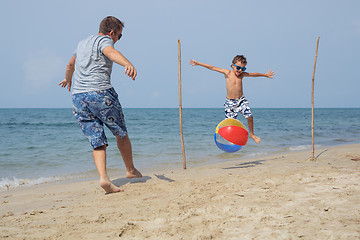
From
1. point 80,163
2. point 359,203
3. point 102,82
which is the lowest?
point 80,163

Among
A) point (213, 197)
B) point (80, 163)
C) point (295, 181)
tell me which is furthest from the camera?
point (80, 163)

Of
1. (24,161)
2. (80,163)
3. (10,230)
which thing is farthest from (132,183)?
(24,161)

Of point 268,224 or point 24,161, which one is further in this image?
point 24,161

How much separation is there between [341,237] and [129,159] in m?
2.76

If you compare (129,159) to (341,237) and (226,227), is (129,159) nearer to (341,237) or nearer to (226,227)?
(226,227)

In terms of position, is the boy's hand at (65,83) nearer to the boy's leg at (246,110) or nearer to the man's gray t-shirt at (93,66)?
the man's gray t-shirt at (93,66)

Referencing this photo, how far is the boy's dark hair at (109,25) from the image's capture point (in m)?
3.79

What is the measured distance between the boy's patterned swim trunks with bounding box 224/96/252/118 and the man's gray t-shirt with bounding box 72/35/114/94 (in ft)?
10.3

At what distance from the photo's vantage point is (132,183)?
4480mm

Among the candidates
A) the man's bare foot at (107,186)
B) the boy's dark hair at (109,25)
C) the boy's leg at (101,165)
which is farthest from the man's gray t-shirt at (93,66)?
the man's bare foot at (107,186)

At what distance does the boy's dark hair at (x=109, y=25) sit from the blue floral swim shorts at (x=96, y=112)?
0.75 metres

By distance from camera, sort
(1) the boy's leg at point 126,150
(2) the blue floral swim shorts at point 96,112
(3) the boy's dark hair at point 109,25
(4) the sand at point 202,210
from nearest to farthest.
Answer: (4) the sand at point 202,210 < (2) the blue floral swim shorts at point 96,112 < (3) the boy's dark hair at point 109,25 < (1) the boy's leg at point 126,150

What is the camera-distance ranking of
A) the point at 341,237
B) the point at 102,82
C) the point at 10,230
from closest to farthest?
the point at 341,237, the point at 10,230, the point at 102,82

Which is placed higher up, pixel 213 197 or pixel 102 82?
pixel 102 82
